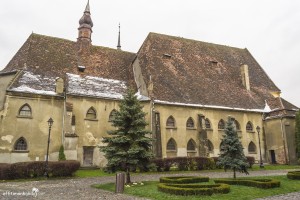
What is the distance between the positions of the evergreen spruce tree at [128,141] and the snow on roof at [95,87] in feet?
32.5

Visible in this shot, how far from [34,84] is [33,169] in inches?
358

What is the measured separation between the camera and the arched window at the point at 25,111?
79.7 feet

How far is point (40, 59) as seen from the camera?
28141 millimetres

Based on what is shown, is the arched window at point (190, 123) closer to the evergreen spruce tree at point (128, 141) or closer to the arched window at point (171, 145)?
the arched window at point (171, 145)

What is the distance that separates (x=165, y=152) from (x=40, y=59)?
1554cm

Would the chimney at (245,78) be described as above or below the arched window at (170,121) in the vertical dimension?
above

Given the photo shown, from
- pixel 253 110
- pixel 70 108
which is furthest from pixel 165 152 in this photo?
pixel 253 110

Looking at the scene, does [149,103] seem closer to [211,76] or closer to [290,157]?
[211,76]

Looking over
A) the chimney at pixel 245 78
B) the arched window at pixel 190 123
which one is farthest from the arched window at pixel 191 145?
the chimney at pixel 245 78

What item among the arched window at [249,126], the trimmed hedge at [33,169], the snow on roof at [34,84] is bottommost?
the trimmed hedge at [33,169]

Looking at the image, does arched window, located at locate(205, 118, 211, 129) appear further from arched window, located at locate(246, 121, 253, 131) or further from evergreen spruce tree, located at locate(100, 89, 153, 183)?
evergreen spruce tree, located at locate(100, 89, 153, 183)

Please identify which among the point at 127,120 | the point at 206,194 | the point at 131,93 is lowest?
the point at 206,194

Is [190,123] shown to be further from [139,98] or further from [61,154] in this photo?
[61,154]

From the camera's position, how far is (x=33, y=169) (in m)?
19.2
